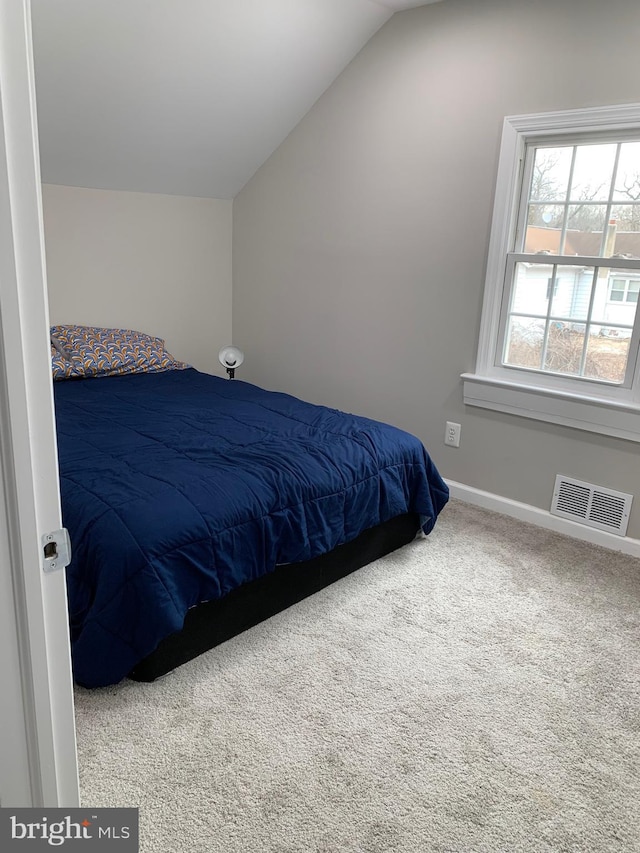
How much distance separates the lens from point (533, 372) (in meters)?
3.27

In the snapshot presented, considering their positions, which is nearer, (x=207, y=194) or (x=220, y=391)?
(x=220, y=391)

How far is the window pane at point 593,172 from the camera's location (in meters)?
2.90

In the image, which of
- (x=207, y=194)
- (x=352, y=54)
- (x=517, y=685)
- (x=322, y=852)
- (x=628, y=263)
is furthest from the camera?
(x=207, y=194)

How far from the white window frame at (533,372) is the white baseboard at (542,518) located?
1.58ft

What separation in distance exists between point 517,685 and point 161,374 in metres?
2.67

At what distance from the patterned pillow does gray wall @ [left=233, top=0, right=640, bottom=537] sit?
0.89m

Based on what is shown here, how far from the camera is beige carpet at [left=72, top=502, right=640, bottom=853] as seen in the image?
158 cm

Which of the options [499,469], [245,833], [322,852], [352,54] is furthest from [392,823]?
[352,54]

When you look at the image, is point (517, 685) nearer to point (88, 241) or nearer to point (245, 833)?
point (245, 833)

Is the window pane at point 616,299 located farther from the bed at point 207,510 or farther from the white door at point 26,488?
the white door at point 26,488

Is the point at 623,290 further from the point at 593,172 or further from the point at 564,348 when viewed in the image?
the point at 593,172

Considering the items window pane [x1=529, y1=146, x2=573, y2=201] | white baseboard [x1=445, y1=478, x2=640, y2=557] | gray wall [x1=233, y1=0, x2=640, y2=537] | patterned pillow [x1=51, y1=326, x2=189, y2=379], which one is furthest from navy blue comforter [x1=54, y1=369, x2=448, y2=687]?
window pane [x1=529, y1=146, x2=573, y2=201]

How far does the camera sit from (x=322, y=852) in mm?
1498

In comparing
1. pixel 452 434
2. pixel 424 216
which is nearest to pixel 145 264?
pixel 424 216
